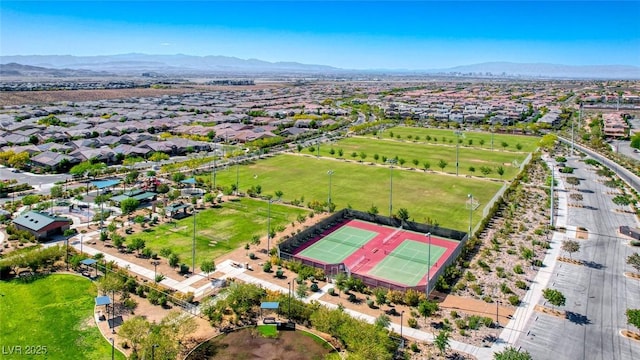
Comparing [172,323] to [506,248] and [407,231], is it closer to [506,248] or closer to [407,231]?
[407,231]

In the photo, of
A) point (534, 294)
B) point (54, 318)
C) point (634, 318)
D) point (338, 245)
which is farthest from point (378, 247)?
point (54, 318)

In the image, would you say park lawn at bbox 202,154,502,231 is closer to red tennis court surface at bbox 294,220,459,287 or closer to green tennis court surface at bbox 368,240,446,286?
red tennis court surface at bbox 294,220,459,287

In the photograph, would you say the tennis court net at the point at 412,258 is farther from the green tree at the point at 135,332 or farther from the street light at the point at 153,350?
the street light at the point at 153,350

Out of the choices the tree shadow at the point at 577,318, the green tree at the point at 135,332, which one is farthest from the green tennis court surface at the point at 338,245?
the tree shadow at the point at 577,318

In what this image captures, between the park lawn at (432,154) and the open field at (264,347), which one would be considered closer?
the open field at (264,347)

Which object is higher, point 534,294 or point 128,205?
point 128,205

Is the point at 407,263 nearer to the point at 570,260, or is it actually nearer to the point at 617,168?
the point at 570,260

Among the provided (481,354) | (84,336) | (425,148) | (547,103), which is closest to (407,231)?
(481,354)
